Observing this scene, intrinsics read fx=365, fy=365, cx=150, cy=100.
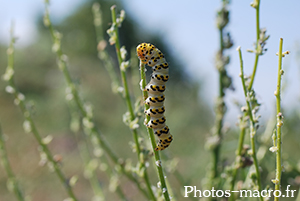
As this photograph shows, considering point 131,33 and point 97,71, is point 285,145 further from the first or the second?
point 131,33

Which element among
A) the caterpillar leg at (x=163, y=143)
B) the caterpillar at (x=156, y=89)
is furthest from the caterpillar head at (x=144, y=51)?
the caterpillar leg at (x=163, y=143)

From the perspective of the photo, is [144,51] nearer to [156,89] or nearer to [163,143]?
[156,89]

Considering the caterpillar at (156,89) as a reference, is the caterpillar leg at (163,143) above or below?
below

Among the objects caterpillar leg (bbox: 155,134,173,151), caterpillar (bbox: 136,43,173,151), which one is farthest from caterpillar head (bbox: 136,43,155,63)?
caterpillar leg (bbox: 155,134,173,151)

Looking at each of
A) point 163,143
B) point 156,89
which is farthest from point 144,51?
point 163,143

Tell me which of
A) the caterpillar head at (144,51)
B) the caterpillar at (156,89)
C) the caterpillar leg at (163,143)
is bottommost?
the caterpillar leg at (163,143)

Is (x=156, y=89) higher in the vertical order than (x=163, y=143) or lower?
higher

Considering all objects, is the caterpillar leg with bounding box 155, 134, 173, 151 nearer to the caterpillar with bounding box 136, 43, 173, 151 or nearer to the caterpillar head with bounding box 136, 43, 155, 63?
the caterpillar with bounding box 136, 43, 173, 151

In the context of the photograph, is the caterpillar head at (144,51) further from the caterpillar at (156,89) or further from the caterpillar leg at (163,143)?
the caterpillar leg at (163,143)
